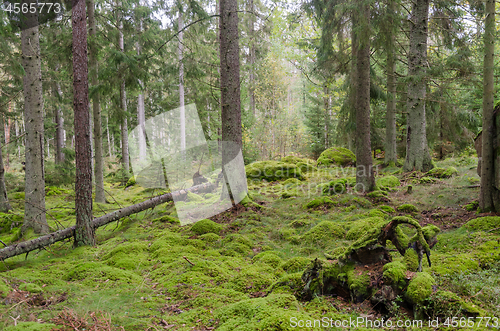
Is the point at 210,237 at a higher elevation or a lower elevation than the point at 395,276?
lower

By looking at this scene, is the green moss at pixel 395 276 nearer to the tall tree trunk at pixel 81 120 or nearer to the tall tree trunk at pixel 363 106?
the tall tree trunk at pixel 363 106

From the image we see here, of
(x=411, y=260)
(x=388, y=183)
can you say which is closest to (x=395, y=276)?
(x=411, y=260)

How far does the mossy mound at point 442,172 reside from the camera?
28.1 ft

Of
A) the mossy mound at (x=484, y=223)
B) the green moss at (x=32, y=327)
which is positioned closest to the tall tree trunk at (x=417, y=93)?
the mossy mound at (x=484, y=223)

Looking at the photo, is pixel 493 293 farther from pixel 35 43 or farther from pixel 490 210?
pixel 35 43

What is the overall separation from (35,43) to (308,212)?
7779 millimetres

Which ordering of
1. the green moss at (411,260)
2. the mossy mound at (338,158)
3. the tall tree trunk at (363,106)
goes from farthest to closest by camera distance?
the mossy mound at (338,158) < the tall tree trunk at (363,106) < the green moss at (411,260)

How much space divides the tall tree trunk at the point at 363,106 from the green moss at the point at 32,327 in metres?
7.16

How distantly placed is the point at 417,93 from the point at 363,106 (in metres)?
3.32

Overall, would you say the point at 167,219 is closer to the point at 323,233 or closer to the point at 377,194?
the point at 323,233

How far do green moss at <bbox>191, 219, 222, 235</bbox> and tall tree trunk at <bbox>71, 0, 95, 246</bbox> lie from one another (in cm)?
217

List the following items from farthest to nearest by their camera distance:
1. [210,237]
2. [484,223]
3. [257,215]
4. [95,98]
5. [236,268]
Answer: [95,98] → [257,215] → [210,237] → [484,223] → [236,268]

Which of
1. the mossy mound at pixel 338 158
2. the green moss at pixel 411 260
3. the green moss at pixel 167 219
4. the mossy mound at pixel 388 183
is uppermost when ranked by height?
the mossy mound at pixel 338 158

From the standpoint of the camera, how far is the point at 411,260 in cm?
299
